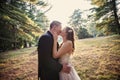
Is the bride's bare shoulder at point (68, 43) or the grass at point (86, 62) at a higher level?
the bride's bare shoulder at point (68, 43)

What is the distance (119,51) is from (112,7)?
8.02 ft

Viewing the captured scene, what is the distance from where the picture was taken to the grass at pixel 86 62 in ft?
21.7

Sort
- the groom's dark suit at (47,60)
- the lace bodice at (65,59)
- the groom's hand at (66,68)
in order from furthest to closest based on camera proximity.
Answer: the lace bodice at (65,59)
the groom's hand at (66,68)
the groom's dark suit at (47,60)

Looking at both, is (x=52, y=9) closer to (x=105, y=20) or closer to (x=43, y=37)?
(x=105, y=20)

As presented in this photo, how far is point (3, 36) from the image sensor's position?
891cm

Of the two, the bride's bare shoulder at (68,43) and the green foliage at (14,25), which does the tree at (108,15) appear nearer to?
the green foliage at (14,25)

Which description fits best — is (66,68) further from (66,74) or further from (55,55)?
(55,55)

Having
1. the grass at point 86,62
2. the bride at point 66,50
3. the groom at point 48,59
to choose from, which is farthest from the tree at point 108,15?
the groom at point 48,59

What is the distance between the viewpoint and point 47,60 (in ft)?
9.89

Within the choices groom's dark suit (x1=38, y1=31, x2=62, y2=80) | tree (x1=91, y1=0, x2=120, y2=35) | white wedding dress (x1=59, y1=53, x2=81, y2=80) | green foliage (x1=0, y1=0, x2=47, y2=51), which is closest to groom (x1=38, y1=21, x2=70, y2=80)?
groom's dark suit (x1=38, y1=31, x2=62, y2=80)

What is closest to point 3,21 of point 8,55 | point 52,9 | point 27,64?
point 8,55

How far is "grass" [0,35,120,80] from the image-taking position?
6609 mm

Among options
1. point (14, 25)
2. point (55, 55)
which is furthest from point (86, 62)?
point (55, 55)

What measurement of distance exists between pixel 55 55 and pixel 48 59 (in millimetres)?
196
